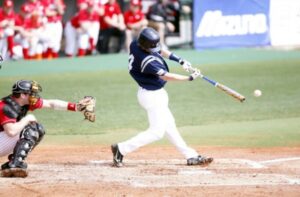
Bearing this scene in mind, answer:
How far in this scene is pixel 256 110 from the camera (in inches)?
554

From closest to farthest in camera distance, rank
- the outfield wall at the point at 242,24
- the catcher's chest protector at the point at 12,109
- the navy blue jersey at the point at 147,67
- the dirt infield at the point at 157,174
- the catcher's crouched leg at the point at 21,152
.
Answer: the dirt infield at the point at 157,174 < the catcher's chest protector at the point at 12,109 < the catcher's crouched leg at the point at 21,152 < the navy blue jersey at the point at 147,67 < the outfield wall at the point at 242,24

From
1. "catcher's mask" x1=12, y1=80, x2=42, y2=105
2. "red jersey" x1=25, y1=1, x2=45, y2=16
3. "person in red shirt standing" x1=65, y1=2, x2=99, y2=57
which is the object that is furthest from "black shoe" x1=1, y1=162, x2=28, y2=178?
"person in red shirt standing" x1=65, y1=2, x2=99, y2=57

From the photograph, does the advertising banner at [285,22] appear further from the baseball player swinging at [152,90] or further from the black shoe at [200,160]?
the black shoe at [200,160]

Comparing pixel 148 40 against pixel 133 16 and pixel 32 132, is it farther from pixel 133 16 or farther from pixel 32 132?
pixel 133 16

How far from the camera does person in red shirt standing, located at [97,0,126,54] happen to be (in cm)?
2214

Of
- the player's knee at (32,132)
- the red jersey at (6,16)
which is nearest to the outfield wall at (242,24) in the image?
the red jersey at (6,16)

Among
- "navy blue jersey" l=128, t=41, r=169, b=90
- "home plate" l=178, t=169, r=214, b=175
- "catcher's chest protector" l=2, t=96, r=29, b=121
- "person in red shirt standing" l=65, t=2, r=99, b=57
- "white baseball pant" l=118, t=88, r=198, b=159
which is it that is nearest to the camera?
"catcher's chest protector" l=2, t=96, r=29, b=121

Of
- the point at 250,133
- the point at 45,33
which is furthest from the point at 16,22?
the point at 250,133

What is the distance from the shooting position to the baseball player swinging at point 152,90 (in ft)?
30.2

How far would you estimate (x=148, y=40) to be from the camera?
920cm

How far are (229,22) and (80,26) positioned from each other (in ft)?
13.5

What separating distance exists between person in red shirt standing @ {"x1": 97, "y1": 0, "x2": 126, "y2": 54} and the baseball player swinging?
12.8 metres

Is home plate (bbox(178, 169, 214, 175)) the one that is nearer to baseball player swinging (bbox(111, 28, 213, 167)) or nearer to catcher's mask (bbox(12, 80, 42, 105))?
baseball player swinging (bbox(111, 28, 213, 167))

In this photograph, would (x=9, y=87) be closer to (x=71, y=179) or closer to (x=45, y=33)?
(x=45, y=33)
